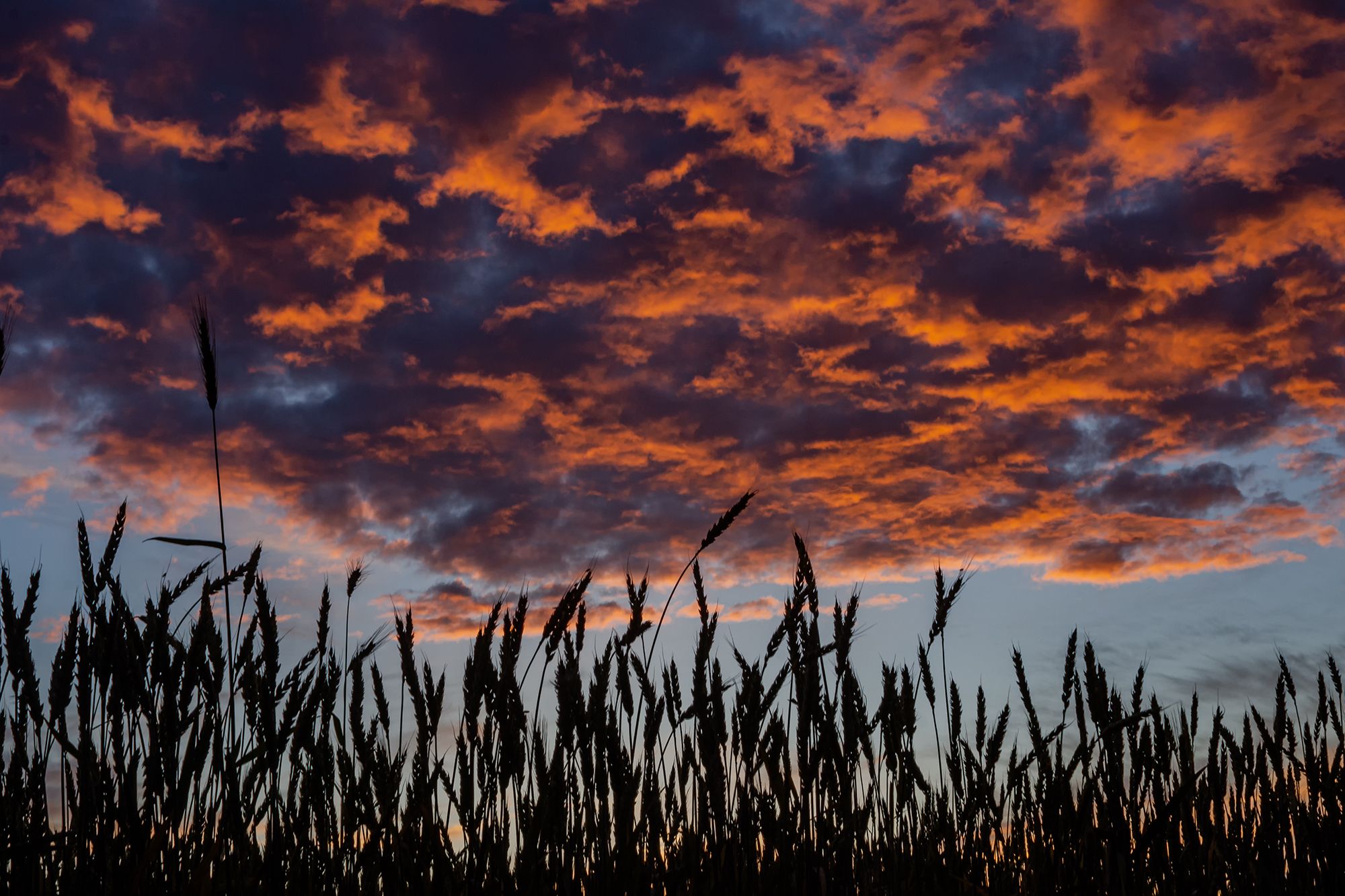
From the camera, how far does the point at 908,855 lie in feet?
13.9

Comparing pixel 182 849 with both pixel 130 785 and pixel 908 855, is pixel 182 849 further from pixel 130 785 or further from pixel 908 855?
pixel 908 855

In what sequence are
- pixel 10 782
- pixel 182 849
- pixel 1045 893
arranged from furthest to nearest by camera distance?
pixel 1045 893, pixel 10 782, pixel 182 849

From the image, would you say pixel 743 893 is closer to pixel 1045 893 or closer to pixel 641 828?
pixel 641 828

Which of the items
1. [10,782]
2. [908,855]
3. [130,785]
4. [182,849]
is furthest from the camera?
[908,855]

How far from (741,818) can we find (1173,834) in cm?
182

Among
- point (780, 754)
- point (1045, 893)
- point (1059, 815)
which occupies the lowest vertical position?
point (1045, 893)

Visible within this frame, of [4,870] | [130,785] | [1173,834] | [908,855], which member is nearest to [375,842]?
[130,785]

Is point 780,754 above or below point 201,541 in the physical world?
below

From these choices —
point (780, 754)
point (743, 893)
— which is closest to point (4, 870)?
point (743, 893)

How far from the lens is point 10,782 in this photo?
3330 millimetres

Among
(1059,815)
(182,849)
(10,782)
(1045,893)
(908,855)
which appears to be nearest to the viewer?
(182,849)

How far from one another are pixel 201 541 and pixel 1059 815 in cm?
312

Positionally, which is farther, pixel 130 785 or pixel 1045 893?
pixel 1045 893

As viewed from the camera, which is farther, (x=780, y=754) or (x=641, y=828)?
(x=780, y=754)
